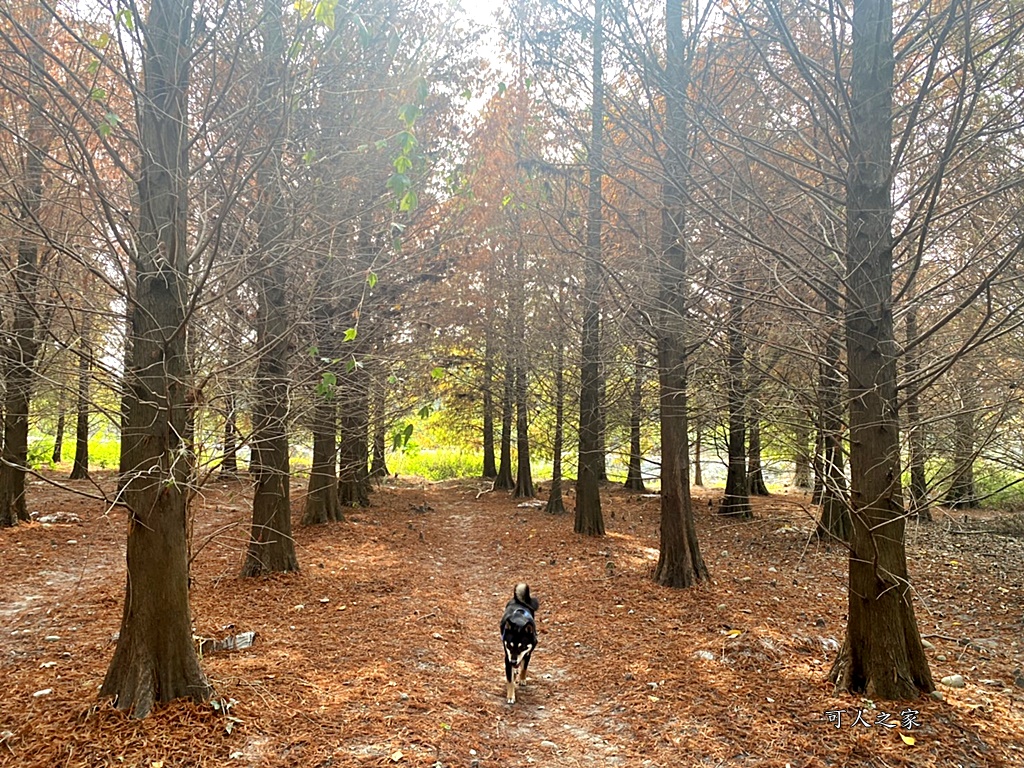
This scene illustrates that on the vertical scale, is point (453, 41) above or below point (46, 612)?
above

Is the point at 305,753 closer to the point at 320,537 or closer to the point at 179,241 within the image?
the point at 179,241

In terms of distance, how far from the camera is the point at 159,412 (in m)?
3.85

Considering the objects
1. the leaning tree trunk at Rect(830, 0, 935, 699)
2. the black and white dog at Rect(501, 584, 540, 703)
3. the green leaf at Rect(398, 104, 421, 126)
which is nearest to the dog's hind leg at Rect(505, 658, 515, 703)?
the black and white dog at Rect(501, 584, 540, 703)

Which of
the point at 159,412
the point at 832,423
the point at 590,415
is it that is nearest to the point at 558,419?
the point at 590,415

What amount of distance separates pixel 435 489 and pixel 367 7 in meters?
16.7

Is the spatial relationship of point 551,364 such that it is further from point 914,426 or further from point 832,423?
point 914,426

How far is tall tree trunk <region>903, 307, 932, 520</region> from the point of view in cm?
399

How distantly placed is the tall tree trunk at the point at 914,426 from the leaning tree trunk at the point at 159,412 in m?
4.69

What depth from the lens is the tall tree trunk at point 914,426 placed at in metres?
3.99

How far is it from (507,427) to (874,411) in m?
13.5

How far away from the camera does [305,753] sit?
11.4 feet

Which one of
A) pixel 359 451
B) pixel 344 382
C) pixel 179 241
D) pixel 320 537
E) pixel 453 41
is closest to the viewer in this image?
pixel 179 241

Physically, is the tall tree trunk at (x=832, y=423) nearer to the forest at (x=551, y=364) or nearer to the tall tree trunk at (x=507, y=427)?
→ the forest at (x=551, y=364)

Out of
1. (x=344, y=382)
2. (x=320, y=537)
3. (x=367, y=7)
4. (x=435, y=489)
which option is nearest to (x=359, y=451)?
(x=320, y=537)
